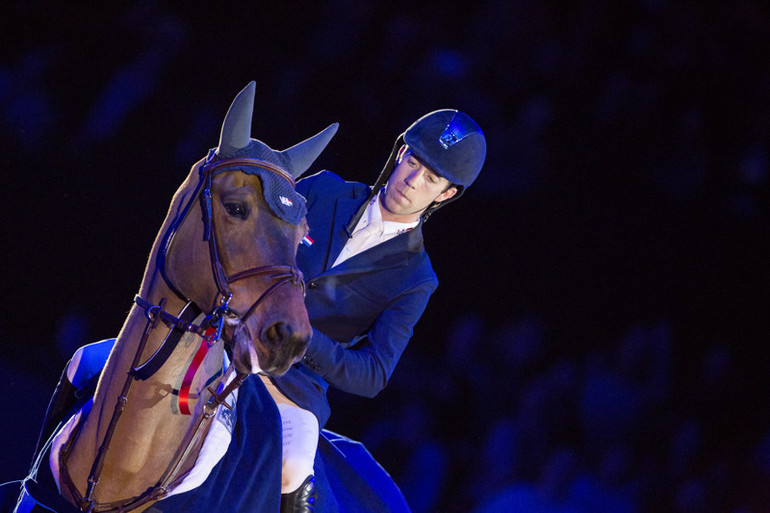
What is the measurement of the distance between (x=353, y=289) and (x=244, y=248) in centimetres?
74

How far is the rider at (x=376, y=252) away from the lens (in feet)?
5.80

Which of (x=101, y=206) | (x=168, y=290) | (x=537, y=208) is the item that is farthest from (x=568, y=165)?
(x=168, y=290)

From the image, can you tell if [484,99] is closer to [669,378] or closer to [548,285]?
[548,285]

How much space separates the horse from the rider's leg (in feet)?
1.09

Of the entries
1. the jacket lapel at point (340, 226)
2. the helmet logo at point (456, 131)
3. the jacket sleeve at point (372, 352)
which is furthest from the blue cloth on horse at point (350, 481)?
the helmet logo at point (456, 131)

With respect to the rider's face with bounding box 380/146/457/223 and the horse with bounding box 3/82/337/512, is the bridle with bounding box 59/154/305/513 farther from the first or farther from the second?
the rider's face with bounding box 380/146/457/223

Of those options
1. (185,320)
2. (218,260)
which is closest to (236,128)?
(218,260)

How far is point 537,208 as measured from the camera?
10.9 feet

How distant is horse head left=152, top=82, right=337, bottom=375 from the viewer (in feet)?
3.57

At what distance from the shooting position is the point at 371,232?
1.96m

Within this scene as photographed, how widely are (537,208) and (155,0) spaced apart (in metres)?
1.89

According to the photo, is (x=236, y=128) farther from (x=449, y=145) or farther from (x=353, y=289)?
(x=449, y=145)

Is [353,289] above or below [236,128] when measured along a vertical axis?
below

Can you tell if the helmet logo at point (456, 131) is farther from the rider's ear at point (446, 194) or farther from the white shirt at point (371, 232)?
the white shirt at point (371, 232)
